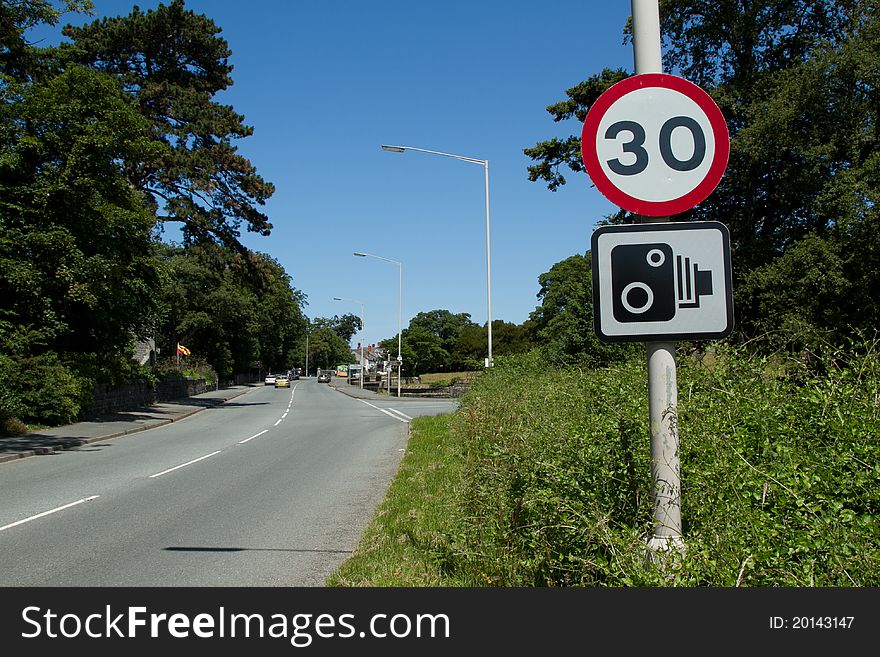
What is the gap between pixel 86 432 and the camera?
20469 mm

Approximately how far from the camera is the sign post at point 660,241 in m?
3.41

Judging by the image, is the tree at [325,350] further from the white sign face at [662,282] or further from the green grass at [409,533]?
the white sign face at [662,282]

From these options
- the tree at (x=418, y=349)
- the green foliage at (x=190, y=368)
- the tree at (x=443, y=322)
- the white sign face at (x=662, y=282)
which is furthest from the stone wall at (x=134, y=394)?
the tree at (x=443, y=322)

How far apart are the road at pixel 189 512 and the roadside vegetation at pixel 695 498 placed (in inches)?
42.2

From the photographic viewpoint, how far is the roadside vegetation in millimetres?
3377

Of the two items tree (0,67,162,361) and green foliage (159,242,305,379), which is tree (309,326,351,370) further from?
tree (0,67,162,361)

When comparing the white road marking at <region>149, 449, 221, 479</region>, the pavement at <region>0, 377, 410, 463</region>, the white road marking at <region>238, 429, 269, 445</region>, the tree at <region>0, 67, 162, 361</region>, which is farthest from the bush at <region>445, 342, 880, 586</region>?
the tree at <region>0, 67, 162, 361</region>

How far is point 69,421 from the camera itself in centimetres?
2227

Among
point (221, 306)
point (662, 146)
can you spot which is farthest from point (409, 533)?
→ point (221, 306)

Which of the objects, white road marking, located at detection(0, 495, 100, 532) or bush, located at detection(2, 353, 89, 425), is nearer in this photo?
white road marking, located at detection(0, 495, 100, 532)

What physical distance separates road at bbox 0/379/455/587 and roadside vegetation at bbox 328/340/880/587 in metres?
1.07

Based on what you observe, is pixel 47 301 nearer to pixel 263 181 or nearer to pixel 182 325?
pixel 263 181

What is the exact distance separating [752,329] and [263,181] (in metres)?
24.1
